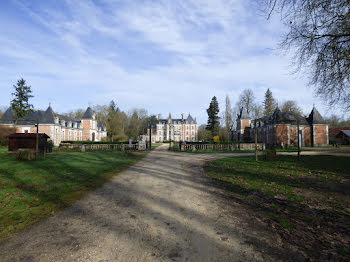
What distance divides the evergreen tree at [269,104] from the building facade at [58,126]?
52.6 metres

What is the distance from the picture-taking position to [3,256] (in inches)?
107

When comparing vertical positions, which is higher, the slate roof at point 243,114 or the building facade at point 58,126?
the slate roof at point 243,114

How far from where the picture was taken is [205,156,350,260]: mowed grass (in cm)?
312

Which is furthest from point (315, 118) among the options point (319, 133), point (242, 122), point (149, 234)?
point (149, 234)

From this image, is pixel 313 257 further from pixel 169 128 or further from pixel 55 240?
pixel 169 128

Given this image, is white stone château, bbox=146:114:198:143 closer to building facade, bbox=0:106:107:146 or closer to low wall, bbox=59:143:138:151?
building facade, bbox=0:106:107:146

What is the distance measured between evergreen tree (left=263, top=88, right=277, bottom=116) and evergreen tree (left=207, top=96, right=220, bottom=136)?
1459cm

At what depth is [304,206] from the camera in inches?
187

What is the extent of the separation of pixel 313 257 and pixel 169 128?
85.2m

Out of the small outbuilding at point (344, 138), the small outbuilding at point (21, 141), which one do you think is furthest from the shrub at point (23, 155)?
the small outbuilding at point (344, 138)

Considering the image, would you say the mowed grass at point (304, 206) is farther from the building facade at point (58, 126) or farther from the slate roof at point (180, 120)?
the slate roof at point (180, 120)

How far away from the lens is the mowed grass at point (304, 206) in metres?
3.12

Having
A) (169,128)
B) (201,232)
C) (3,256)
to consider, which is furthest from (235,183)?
(169,128)

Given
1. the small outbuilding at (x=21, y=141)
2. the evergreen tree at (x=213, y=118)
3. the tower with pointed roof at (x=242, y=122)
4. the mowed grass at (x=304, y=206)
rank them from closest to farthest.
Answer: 1. the mowed grass at (x=304, y=206)
2. the small outbuilding at (x=21, y=141)
3. the tower with pointed roof at (x=242, y=122)
4. the evergreen tree at (x=213, y=118)
